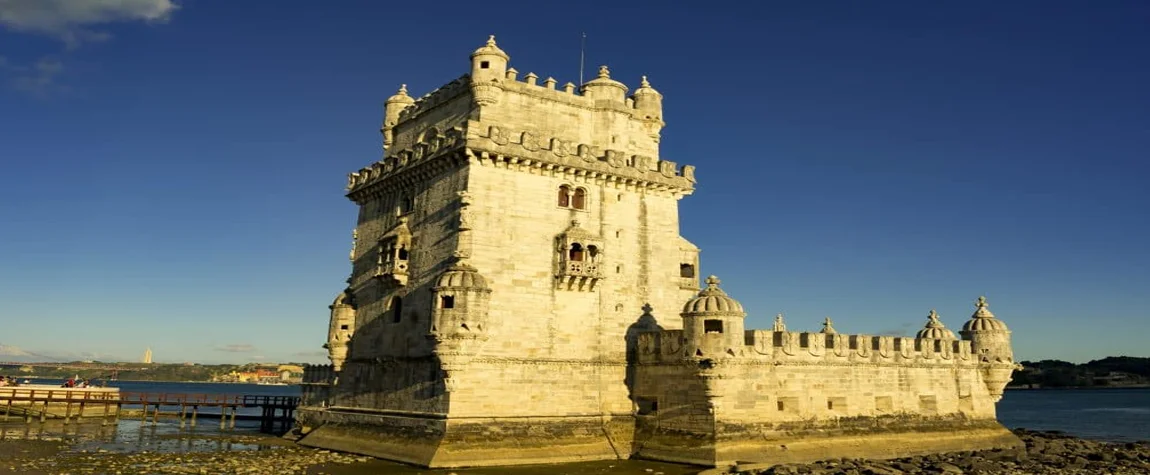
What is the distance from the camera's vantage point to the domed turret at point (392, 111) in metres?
40.4

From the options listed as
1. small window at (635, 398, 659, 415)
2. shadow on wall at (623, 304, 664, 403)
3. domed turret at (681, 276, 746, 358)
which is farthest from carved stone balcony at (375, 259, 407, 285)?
domed turret at (681, 276, 746, 358)

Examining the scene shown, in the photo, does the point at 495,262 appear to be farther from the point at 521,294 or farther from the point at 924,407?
the point at 924,407

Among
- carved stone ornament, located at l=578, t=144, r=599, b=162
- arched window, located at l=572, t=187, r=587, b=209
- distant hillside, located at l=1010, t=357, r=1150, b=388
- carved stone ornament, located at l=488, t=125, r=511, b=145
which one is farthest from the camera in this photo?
distant hillside, located at l=1010, t=357, r=1150, b=388

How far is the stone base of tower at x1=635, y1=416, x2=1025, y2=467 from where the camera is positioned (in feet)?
100

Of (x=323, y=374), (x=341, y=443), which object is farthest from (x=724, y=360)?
(x=323, y=374)

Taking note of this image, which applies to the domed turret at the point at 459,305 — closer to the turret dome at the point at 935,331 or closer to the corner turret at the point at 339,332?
the corner turret at the point at 339,332

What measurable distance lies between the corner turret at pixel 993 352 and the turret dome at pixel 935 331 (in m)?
1.69

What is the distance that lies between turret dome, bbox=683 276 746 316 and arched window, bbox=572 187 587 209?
21.0 ft

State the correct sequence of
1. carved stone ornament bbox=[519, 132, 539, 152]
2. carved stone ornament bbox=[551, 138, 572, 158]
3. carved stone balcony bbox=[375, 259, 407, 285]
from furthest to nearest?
carved stone balcony bbox=[375, 259, 407, 285] → carved stone ornament bbox=[551, 138, 572, 158] → carved stone ornament bbox=[519, 132, 539, 152]

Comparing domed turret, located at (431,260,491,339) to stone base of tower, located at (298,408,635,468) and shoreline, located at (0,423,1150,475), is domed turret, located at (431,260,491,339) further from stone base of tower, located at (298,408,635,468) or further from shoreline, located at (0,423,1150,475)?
shoreline, located at (0,423,1150,475)

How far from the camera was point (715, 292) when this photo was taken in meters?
31.9

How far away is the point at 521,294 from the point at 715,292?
297 inches

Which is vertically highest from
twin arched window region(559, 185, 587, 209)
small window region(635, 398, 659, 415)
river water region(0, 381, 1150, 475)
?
twin arched window region(559, 185, 587, 209)

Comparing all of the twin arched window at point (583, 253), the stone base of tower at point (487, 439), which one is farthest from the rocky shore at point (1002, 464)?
the twin arched window at point (583, 253)
